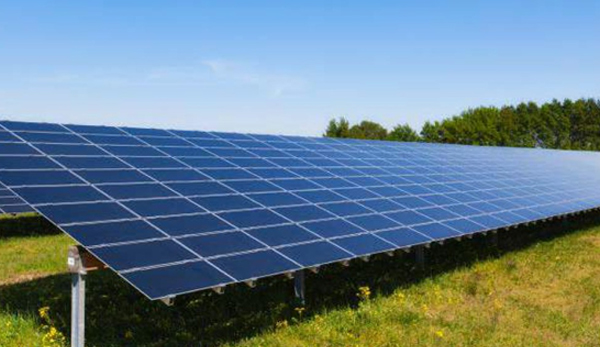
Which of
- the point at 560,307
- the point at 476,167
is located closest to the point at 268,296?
the point at 560,307

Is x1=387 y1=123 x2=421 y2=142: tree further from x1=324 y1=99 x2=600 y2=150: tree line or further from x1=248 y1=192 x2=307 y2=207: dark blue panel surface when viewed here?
x1=248 y1=192 x2=307 y2=207: dark blue panel surface

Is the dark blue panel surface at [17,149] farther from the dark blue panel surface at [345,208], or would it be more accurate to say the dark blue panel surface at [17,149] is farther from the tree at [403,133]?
the tree at [403,133]

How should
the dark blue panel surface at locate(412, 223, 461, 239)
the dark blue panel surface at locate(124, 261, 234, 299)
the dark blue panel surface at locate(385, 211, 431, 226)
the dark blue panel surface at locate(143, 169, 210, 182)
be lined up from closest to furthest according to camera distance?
1. the dark blue panel surface at locate(124, 261, 234, 299)
2. the dark blue panel surface at locate(143, 169, 210, 182)
3. the dark blue panel surface at locate(412, 223, 461, 239)
4. the dark blue panel surface at locate(385, 211, 431, 226)

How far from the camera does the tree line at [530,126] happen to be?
93.2 metres

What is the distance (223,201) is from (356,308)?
10.9 ft

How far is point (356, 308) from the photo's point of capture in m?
11.1

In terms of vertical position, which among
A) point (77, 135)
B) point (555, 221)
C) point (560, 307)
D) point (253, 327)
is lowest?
point (555, 221)

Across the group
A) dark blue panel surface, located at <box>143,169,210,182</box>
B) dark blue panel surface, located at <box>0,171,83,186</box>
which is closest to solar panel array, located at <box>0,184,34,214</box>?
dark blue panel surface, located at <box>143,169,210,182</box>

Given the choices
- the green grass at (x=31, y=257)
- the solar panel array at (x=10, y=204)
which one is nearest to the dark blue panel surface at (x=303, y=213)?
the green grass at (x=31, y=257)

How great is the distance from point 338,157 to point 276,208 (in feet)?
23.9

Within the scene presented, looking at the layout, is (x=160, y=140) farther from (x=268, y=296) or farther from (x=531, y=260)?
(x=531, y=260)

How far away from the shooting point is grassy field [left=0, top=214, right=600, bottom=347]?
31.1ft

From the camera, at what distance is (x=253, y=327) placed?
9.91 metres

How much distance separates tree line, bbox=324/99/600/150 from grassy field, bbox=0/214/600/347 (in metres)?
79.3
